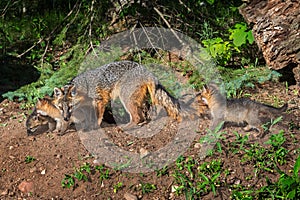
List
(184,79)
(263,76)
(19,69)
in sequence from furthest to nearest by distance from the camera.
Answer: (19,69) < (184,79) < (263,76)

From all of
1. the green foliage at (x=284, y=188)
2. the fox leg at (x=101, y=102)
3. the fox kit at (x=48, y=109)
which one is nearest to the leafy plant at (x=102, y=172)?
the fox leg at (x=101, y=102)

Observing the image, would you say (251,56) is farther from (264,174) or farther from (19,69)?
(19,69)

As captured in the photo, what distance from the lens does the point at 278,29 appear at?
5.79 m

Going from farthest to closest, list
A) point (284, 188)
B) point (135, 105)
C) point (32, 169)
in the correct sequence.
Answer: point (135, 105), point (32, 169), point (284, 188)

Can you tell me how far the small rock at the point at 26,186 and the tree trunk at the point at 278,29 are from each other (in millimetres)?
3481

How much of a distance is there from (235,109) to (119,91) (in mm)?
1507

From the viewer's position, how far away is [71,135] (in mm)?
5422

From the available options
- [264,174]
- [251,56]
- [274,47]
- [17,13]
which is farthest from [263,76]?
[17,13]

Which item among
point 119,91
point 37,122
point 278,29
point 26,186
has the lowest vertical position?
point 26,186

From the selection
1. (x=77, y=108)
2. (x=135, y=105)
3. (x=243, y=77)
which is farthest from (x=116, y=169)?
(x=243, y=77)

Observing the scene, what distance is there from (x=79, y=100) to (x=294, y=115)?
2.67 m

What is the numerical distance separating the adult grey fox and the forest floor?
29cm

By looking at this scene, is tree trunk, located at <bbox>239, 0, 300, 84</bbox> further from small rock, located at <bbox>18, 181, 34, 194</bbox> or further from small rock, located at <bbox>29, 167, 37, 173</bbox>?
small rock, located at <bbox>18, 181, 34, 194</bbox>

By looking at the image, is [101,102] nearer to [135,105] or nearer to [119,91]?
[119,91]
